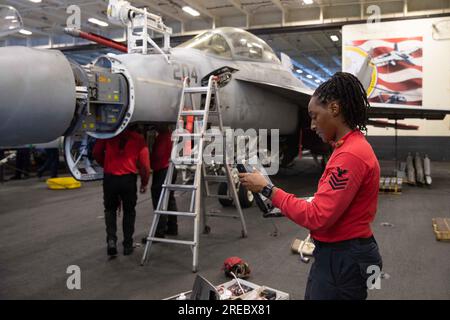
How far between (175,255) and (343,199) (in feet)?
11.0

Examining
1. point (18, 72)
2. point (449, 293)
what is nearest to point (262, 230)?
point (449, 293)

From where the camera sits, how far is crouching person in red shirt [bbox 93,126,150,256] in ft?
15.3

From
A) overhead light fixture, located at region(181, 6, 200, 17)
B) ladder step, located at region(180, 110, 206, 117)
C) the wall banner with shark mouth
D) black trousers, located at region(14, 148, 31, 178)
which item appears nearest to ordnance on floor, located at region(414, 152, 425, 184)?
the wall banner with shark mouth

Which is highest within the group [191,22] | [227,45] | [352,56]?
[191,22]

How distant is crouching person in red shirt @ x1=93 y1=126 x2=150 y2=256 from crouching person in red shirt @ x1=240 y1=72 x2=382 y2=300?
10.1 feet

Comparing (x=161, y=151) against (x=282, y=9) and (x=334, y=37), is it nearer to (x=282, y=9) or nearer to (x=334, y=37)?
(x=282, y=9)

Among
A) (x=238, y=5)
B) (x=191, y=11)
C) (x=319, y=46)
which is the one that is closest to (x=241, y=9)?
(x=238, y=5)

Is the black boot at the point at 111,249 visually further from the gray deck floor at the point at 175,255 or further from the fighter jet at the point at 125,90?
the fighter jet at the point at 125,90

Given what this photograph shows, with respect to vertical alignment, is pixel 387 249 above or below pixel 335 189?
below

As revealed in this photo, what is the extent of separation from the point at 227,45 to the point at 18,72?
4.26 m

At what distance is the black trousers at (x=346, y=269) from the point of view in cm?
180

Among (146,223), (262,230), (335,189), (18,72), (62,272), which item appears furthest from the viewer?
(146,223)
